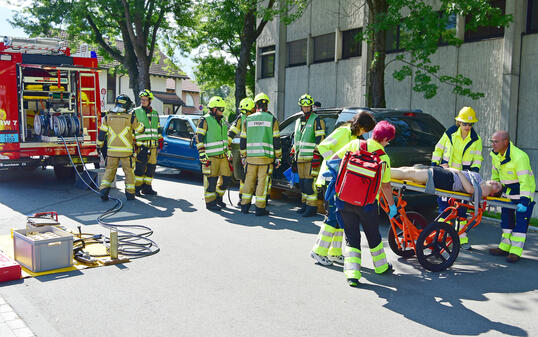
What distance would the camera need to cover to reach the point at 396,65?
16938mm

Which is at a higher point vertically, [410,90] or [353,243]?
[410,90]

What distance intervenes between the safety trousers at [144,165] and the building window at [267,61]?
500 inches

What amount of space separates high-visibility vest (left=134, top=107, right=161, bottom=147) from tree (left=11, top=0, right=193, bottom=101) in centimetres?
1307

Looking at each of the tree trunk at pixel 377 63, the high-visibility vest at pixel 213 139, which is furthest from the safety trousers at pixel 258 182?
the tree trunk at pixel 377 63

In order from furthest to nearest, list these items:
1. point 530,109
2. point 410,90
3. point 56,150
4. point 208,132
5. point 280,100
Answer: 1. point 280,100
2. point 410,90
3. point 530,109
4. point 56,150
5. point 208,132

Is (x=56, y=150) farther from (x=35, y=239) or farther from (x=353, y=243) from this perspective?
(x=353, y=243)

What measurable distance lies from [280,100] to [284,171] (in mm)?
12397

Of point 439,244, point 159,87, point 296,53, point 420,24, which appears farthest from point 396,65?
point 159,87

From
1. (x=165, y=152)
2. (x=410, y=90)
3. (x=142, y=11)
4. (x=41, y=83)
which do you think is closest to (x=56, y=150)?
(x=41, y=83)

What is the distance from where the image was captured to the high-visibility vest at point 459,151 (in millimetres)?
7480

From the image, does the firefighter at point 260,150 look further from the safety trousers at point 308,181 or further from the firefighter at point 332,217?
the firefighter at point 332,217

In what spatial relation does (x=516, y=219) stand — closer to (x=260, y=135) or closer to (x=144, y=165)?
(x=260, y=135)

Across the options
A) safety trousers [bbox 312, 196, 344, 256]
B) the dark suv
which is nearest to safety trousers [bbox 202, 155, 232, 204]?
the dark suv

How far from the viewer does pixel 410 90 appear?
16.5 metres
